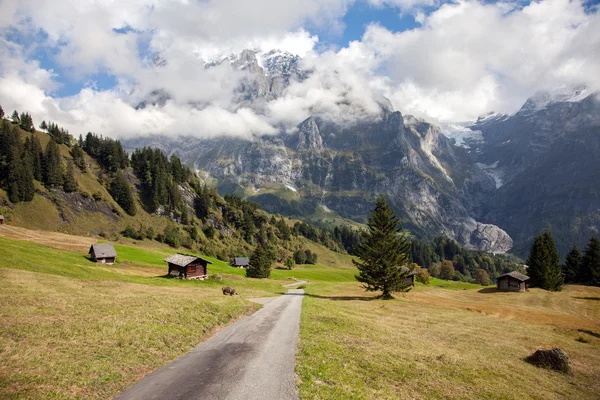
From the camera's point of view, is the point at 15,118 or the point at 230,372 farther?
the point at 15,118

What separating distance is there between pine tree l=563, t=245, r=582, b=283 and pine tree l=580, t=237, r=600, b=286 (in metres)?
3.66

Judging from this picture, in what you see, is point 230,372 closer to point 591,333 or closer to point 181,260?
point 591,333

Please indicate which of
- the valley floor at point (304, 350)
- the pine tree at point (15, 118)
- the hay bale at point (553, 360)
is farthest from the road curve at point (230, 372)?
the pine tree at point (15, 118)

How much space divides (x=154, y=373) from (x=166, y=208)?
508 ft

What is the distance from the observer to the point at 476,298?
274 ft

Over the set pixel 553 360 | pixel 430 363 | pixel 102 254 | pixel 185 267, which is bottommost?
pixel 185 267

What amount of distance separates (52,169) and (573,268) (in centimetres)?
19230

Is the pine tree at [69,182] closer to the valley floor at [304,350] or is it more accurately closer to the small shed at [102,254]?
the small shed at [102,254]

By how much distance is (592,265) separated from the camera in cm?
Answer: 10356

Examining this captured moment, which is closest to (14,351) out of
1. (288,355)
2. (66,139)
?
(288,355)

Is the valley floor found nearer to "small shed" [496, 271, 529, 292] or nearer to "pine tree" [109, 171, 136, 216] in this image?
"small shed" [496, 271, 529, 292]

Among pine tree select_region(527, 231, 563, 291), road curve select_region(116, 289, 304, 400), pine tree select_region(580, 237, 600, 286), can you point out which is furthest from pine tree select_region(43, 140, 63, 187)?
pine tree select_region(580, 237, 600, 286)

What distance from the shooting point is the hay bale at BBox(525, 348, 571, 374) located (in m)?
21.4

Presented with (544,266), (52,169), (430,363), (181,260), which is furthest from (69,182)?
(544,266)
